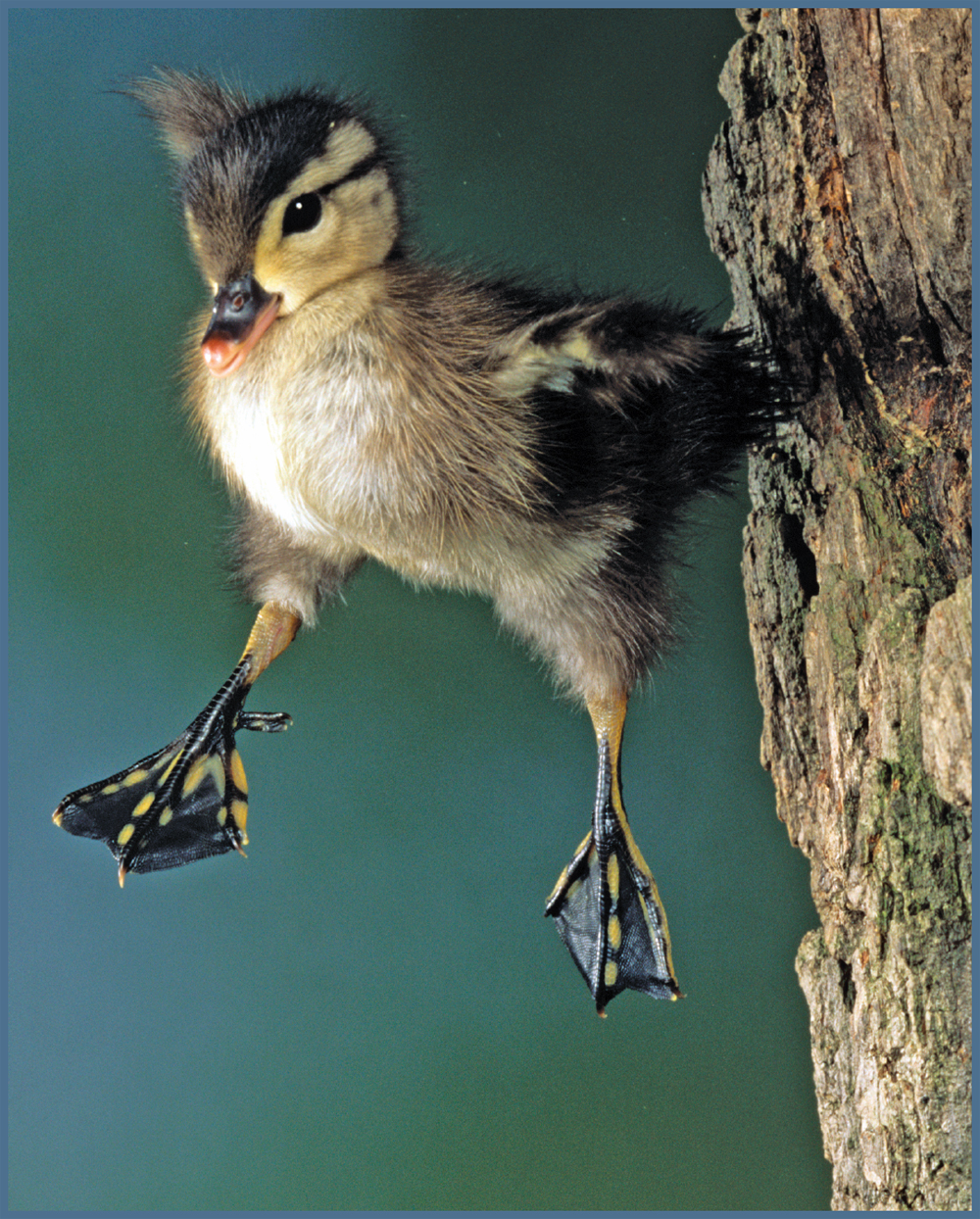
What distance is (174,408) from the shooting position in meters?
0.97

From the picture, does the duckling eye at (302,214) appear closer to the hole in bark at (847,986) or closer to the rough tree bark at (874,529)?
the rough tree bark at (874,529)

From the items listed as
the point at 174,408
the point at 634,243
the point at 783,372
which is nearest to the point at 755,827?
the point at 783,372

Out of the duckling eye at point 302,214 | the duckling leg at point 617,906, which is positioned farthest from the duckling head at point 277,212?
the duckling leg at point 617,906

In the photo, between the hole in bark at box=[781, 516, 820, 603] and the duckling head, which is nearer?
the duckling head

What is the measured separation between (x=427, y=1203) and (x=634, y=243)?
42.8 inches

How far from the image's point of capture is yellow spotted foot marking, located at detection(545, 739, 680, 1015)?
0.97 m

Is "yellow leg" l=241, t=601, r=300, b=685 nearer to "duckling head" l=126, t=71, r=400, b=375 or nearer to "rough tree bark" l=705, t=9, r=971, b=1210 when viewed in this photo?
"duckling head" l=126, t=71, r=400, b=375

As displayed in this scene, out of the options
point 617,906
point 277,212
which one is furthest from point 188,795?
point 277,212

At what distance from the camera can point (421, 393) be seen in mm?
757

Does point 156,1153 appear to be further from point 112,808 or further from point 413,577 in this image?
point 413,577

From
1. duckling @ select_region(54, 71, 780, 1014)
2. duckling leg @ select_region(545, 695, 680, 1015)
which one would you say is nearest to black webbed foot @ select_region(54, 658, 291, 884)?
duckling @ select_region(54, 71, 780, 1014)

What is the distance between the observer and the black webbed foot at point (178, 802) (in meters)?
0.96

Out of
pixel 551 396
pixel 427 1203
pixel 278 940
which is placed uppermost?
pixel 551 396

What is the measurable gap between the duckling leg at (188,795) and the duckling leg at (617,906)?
1.11 feet
